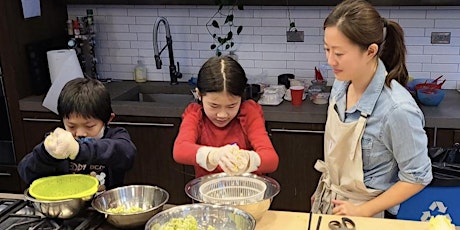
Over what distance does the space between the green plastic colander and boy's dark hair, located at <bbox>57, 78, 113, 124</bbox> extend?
296 mm

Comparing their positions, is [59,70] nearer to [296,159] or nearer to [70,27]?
[70,27]

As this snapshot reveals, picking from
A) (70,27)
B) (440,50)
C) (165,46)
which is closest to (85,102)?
(165,46)

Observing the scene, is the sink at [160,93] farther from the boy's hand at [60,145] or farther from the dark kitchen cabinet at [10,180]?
the boy's hand at [60,145]

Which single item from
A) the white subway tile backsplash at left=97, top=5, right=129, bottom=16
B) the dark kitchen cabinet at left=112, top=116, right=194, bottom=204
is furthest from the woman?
the white subway tile backsplash at left=97, top=5, right=129, bottom=16

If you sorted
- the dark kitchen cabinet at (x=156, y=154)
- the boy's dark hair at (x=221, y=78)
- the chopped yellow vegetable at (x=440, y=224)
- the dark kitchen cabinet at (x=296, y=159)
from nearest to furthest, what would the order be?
the chopped yellow vegetable at (x=440, y=224) < the boy's dark hair at (x=221, y=78) < the dark kitchen cabinet at (x=296, y=159) < the dark kitchen cabinet at (x=156, y=154)

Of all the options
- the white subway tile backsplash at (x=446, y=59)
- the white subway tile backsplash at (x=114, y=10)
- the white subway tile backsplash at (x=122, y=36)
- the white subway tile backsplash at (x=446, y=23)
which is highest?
the white subway tile backsplash at (x=114, y=10)

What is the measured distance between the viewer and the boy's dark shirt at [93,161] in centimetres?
172

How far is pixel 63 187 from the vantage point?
1.74 metres

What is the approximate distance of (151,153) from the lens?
128 inches

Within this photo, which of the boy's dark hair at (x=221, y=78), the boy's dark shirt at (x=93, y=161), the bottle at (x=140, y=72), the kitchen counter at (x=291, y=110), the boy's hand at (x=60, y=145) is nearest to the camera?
the boy's hand at (x=60, y=145)

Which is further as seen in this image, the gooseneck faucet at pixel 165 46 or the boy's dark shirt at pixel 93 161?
the gooseneck faucet at pixel 165 46

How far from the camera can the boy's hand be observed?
1.61 m

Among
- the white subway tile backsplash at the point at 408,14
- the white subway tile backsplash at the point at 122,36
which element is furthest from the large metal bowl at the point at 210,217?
the white subway tile backsplash at the point at 122,36

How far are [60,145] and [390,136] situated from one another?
3.41 feet
